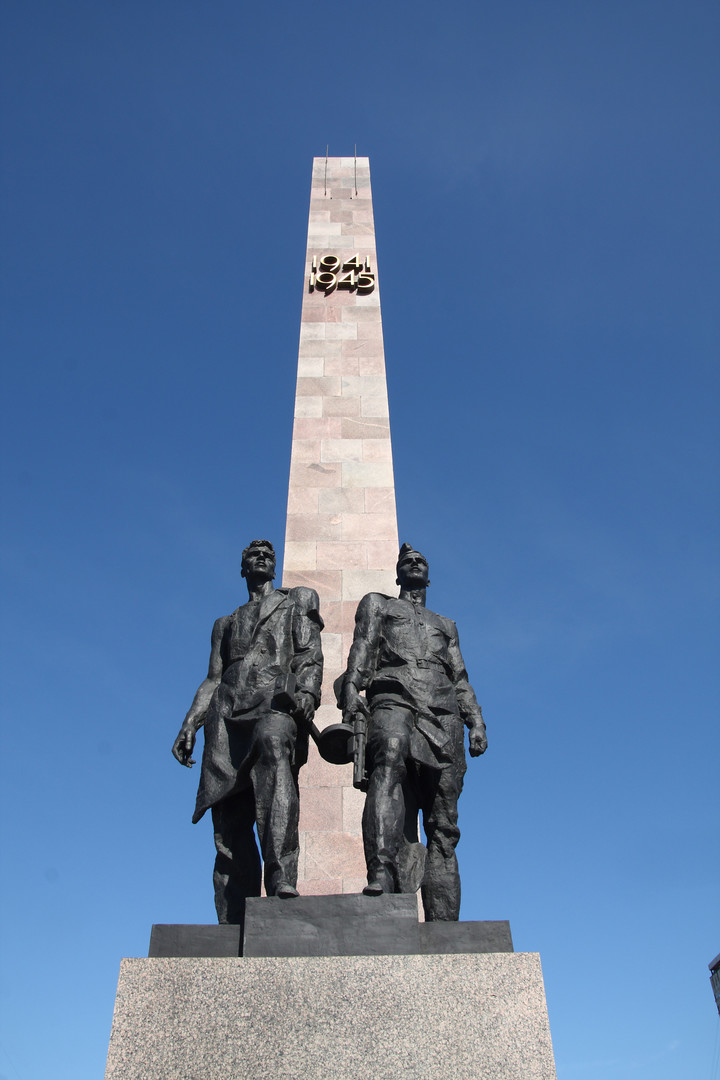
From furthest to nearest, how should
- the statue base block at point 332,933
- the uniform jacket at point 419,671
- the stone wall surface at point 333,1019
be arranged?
the uniform jacket at point 419,671 < the statue base block at point 332,933 < the stone wall surface at point 333,1019

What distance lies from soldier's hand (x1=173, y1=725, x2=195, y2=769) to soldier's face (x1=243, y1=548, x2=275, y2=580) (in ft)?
4.68

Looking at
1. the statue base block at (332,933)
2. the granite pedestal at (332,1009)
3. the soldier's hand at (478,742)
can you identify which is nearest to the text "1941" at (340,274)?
the soldier's hand at (478,742)

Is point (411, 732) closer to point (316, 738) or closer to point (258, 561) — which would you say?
point (316, 738)

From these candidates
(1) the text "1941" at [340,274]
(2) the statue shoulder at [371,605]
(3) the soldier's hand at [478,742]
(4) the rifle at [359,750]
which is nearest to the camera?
(4) the rifle at [359,750]

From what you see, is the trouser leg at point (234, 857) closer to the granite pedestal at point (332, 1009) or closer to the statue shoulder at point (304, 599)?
the granite pedestal at point (332, 1009)

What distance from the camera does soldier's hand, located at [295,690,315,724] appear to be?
634 centimetres

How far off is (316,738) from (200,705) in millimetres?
1002

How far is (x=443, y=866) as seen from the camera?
646 cm

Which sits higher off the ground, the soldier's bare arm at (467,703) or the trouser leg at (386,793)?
the soldier's bare arm at (467,703)

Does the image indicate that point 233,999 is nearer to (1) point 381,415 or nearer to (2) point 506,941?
(2) point 506,941

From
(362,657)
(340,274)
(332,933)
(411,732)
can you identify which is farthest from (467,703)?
(340,274)

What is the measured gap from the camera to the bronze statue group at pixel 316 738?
6.03 m

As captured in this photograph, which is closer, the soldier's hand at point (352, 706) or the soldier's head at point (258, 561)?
the soldier's hand at point (352, 706)

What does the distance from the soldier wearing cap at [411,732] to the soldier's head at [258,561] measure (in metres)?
0.85
